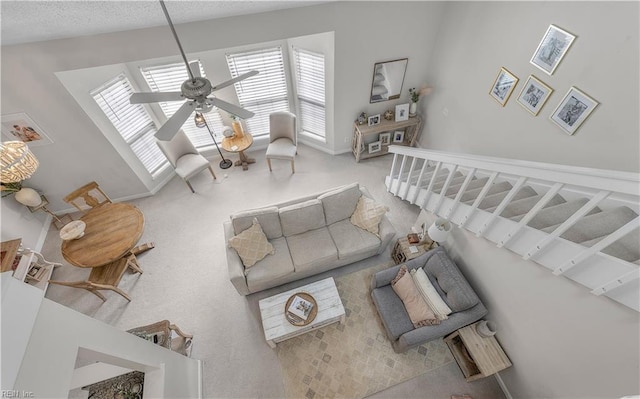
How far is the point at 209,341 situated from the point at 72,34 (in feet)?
12.5

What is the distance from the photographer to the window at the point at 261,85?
434 centimetres

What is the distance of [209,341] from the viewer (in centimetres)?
325

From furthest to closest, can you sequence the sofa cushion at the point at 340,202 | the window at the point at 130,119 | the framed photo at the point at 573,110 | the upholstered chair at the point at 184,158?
the upholstered chair at the point at 184,158, the window at the point at 130,119, the sofa cushion at the point at 340,202, the framed photo at the point at 573,110

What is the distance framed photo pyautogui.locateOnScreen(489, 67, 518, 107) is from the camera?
308 centimetres

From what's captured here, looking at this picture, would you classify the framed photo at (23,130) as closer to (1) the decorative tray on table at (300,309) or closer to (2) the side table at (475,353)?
(1) the decorative tray on table at (300,309)

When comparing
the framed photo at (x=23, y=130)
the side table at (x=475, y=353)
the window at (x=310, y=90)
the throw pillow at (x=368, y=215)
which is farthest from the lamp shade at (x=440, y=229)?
the framed photo at (x=23, y=130)

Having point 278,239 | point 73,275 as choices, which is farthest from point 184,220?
point 278,239

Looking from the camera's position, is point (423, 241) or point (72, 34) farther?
point (423, 241)

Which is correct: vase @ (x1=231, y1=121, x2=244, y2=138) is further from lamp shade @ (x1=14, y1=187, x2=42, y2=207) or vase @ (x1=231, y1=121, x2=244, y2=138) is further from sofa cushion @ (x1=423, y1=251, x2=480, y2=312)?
sofa cushion @ (x1=423, y1=251, x2=480, y2=312)

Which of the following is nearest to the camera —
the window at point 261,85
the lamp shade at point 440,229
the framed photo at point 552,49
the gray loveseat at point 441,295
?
the framed photo at point 552,49

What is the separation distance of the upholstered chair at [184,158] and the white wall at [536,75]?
4.49 m

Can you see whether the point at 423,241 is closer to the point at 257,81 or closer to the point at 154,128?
the point at 257,81

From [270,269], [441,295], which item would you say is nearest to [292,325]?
[270,269]

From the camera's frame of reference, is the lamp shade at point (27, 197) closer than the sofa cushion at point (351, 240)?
No
